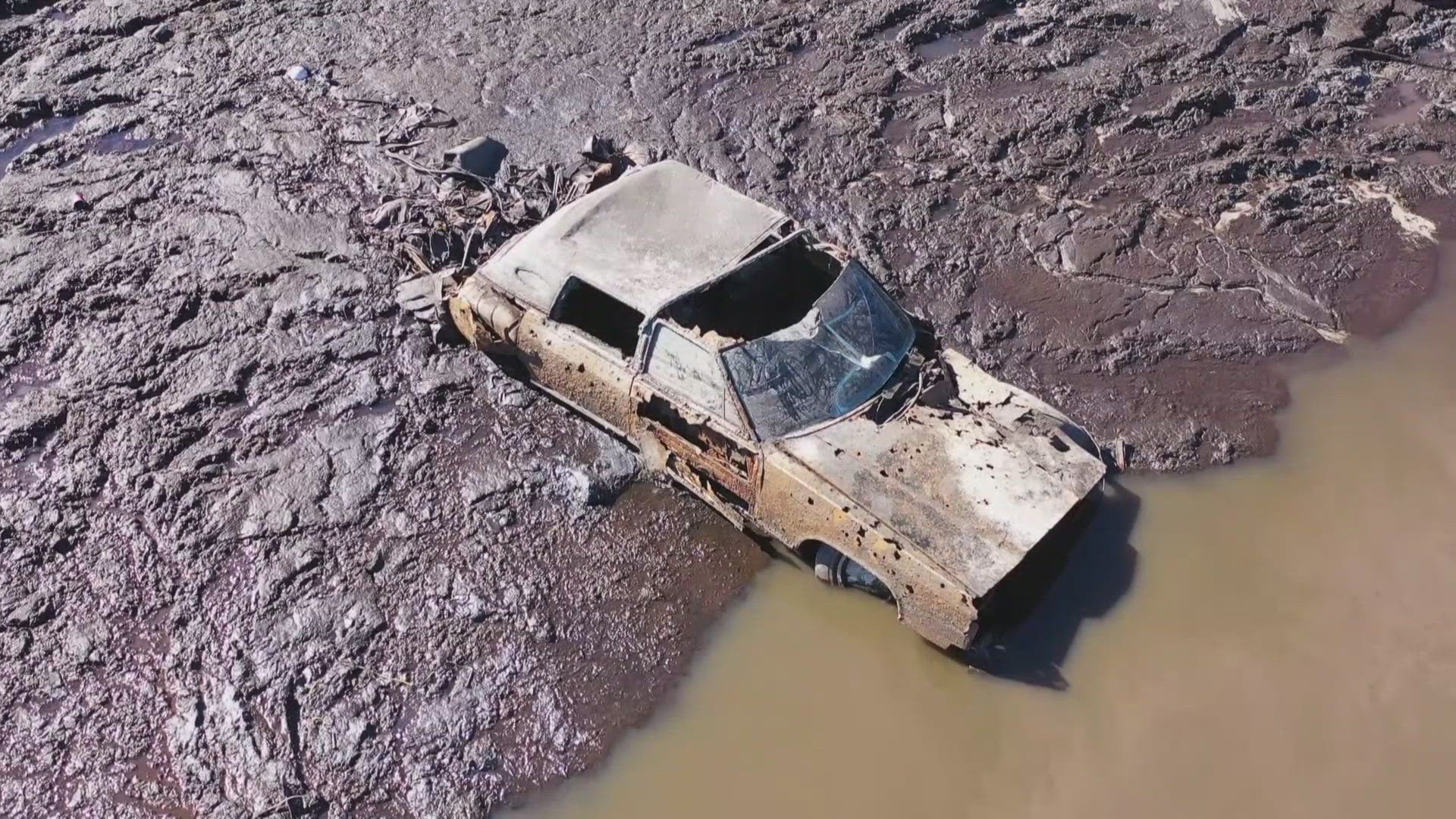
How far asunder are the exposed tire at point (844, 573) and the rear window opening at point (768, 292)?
4.35ft

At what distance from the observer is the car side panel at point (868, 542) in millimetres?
4746

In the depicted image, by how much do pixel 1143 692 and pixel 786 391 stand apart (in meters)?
2.43

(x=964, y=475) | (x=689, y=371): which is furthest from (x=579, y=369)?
(x=964, y=475)

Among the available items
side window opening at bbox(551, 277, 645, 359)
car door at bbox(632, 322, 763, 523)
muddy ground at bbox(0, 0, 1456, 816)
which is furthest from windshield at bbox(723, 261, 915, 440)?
muddy ground at bbox(0, 0, 1456, 816)

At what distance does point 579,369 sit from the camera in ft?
18.6

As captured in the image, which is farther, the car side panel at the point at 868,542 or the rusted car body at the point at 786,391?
the rusted car body at the point at 786,391

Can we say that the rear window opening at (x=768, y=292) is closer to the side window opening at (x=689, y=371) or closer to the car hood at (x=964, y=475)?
the side window opening at (x=689, y=371)

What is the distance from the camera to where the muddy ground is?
199 inches

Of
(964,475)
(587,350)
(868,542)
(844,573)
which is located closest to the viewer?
(868,542)

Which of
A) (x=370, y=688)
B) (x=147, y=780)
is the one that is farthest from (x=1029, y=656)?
(x=147, y=780)

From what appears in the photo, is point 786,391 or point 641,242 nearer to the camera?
point 786,391

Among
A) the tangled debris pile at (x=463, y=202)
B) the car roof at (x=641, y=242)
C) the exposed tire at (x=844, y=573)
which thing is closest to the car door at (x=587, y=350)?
the car roof at (x=641, y=242)

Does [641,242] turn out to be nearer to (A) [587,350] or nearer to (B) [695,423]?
(A) [587,350]

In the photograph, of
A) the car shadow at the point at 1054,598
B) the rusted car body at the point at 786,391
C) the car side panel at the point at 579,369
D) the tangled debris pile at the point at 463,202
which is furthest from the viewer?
the tangled debris pile at the point at 463,202
